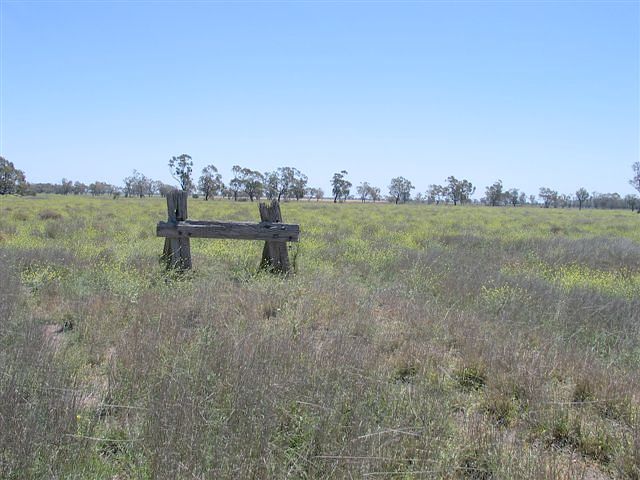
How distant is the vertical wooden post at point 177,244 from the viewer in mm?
8570

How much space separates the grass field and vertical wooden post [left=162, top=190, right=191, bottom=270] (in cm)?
62

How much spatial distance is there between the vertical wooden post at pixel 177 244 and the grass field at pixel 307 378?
62 cm

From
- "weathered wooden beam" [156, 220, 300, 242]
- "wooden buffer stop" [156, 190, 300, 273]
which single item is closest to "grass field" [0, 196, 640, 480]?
"wooden buffer stop" [156, 190, 300, 273]

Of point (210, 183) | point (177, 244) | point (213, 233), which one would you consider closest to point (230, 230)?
point (213, 233)

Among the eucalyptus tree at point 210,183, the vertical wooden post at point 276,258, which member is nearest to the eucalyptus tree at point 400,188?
the eucalyptus tree at point 210,183

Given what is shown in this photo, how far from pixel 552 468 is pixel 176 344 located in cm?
329

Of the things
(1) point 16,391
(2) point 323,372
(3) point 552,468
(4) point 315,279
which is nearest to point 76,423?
(1) point 16,391

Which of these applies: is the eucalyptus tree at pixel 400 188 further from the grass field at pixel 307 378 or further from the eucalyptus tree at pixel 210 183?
the grass field at pixel 307 378

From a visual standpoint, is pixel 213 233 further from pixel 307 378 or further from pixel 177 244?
pixel 307 378

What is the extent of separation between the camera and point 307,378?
12.1 ft

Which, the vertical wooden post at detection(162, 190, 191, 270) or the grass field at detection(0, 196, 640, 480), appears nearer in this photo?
the grass field at detection(0, 196, 640, 480)

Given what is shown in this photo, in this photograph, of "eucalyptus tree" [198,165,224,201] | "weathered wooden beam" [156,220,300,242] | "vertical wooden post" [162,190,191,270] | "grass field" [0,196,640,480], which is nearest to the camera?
"grass field" [0,196,640,480]

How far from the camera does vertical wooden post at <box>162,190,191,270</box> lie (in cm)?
857

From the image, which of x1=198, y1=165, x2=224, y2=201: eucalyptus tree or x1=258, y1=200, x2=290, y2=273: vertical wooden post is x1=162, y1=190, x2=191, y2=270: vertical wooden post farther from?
x1=198, y1=165, x2=224, y2=201: eucalyptus tree
